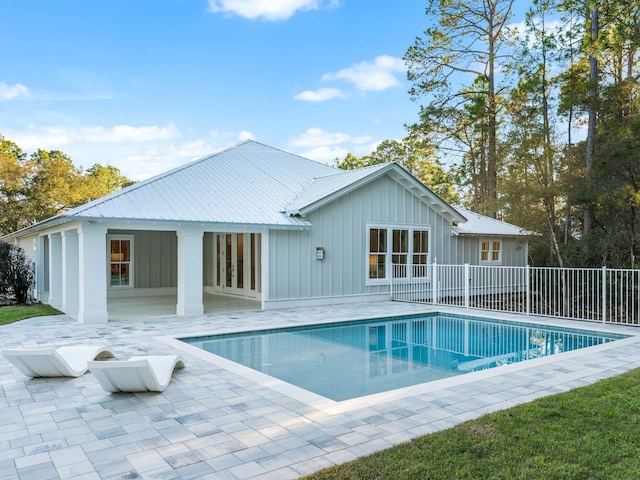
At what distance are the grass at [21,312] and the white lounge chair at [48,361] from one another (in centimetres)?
602

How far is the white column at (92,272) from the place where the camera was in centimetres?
1072

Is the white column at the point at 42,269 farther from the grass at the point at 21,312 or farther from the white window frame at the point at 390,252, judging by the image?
the white window frame at the point at 390,252

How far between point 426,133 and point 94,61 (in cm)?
1707

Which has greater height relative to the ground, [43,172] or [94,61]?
[94,61]

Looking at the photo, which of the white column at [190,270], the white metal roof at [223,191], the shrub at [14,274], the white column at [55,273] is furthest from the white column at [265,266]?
the shrub at [14,274]

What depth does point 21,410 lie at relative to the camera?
496cm

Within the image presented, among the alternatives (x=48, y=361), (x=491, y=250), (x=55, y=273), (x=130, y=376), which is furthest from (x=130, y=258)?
(x=491, y=250)

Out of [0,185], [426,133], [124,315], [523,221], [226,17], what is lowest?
[124,315]

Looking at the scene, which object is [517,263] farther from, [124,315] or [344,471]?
[344,471]

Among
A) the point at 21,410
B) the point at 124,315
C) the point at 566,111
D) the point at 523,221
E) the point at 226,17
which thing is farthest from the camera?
the point at 226,17

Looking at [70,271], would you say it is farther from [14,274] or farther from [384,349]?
[384,349]

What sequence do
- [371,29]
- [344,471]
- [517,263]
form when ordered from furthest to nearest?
[371,29] → [517,263] → [344,471]

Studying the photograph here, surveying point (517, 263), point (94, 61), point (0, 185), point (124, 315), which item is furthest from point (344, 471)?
point (0, 185)

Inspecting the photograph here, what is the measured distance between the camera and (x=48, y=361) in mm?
5930
